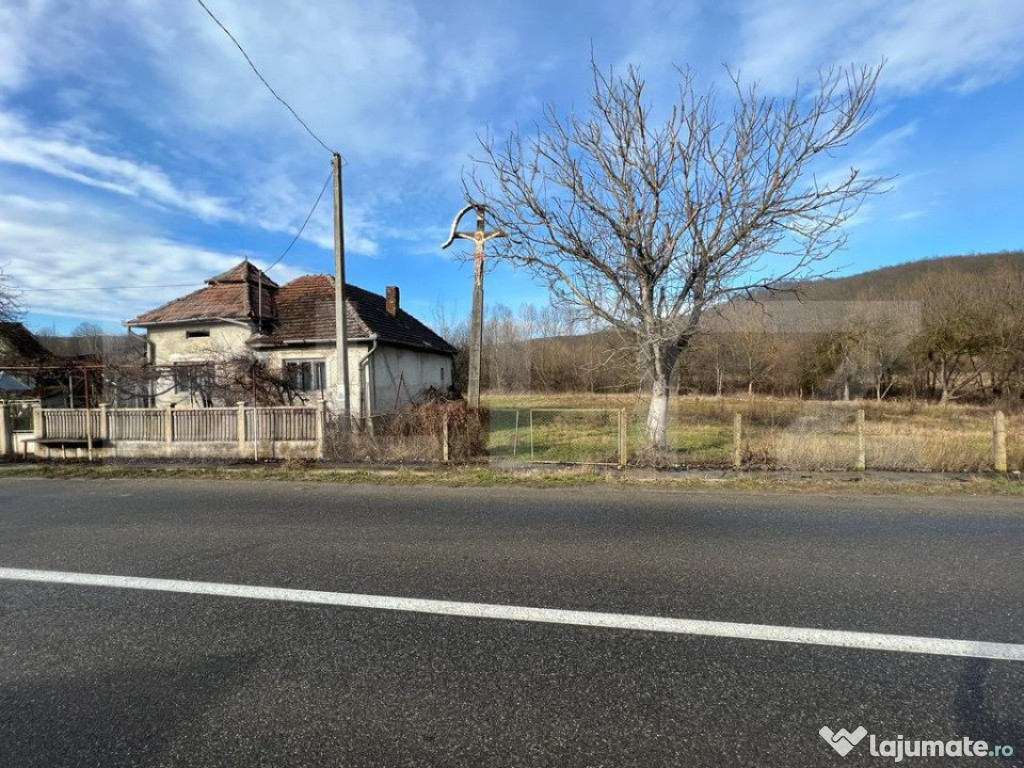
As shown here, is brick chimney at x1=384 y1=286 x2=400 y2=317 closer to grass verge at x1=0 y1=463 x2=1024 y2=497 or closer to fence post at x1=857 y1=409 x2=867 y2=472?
grass verge at x1=0 y1=463 x2=1024 y2=497

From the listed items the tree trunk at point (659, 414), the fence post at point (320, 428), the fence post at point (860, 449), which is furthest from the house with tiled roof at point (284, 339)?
the fence post at point (860, 449)

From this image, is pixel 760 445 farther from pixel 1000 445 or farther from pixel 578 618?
pixel 578 618

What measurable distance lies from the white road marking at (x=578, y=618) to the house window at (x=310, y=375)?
537 inches

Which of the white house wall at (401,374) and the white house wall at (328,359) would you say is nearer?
the white house wall at (328,359)

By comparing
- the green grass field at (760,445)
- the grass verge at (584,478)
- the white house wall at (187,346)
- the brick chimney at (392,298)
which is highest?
the brick chimney at (392,298)

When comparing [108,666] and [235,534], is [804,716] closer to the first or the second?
[108,666]

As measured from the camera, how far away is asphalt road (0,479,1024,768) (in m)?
2.55

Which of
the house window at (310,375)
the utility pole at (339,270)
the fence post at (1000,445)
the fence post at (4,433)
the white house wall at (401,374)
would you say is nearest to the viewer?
the fence post at (1000,445)

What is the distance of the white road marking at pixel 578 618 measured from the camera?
3.36 metres

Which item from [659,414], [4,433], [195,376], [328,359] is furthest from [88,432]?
[659,414]

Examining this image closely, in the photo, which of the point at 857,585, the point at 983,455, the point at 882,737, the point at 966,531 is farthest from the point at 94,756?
the point at 983,455

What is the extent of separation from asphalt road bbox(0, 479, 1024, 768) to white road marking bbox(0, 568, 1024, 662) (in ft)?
0.31

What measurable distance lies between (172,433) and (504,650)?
42.5ft

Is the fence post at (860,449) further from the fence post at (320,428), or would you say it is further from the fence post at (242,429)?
the fence post at (242,429)
